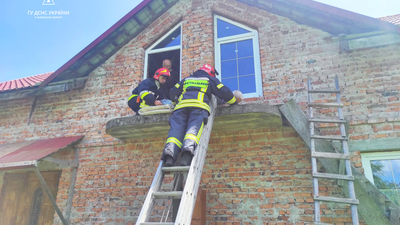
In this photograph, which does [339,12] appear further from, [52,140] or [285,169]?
[52,140]

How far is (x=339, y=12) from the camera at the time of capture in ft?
16.6

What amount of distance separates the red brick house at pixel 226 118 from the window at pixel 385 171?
2 cm

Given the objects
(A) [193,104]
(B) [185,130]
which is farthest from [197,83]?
(B) [185,130]

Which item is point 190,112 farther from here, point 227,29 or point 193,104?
point 227,29

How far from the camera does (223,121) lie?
470 centimetres

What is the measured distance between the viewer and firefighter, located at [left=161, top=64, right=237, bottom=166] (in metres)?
3.22

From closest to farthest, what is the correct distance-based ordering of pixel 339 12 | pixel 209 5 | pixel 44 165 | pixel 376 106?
pixel 376 106 < pixel 339 12 < pixel 44 165 < pixel 209 5

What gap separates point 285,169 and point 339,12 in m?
2.92

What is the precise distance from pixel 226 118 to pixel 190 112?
0.98 metres

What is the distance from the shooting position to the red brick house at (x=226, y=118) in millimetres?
4551

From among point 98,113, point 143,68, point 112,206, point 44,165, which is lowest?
point 112,206

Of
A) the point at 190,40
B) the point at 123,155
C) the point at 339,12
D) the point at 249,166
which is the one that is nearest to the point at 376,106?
the point at 339,12

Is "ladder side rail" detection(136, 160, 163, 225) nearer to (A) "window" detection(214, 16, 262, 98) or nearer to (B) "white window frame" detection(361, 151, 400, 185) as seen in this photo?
(A) "window" detection(214, 16, 262, 98)

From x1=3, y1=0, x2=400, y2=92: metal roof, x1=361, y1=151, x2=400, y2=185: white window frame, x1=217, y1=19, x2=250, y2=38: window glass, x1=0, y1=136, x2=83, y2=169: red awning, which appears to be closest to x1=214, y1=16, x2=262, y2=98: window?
x1=217, y1=19, x2=250, y2=38: window glass
